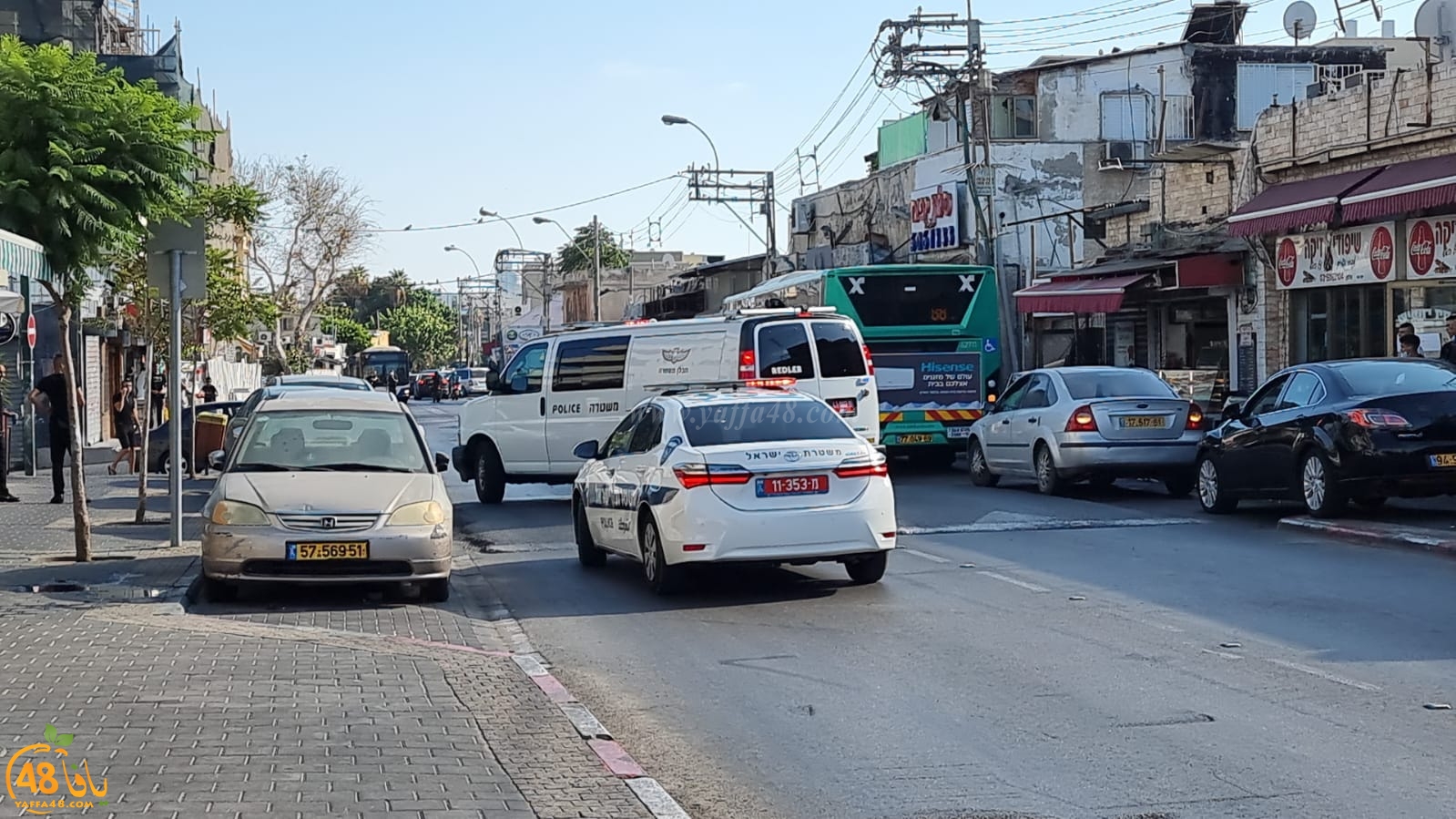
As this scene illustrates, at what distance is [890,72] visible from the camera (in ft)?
122

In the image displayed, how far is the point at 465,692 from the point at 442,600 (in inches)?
164

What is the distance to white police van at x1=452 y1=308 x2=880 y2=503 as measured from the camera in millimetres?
20344

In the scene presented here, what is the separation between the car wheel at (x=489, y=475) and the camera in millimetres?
21781

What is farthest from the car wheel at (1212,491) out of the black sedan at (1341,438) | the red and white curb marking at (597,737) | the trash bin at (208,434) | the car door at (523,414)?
the trash bin at (208,434)

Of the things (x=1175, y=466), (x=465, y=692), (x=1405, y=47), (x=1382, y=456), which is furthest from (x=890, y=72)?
(x=465, y=692)

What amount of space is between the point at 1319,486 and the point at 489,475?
10949 mm

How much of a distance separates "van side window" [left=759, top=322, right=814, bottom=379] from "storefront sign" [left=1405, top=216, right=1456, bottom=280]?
30.0 feet

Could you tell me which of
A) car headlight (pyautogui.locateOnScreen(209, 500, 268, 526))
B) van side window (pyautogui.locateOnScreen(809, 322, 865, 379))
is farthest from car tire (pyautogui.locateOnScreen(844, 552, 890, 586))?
van side window (pyautogui.locateOnScreen(809, 322, 865, 379))

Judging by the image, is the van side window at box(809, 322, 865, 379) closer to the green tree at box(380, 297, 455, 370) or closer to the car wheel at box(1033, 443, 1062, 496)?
the car wheel at box(1033, 443, 1062, 496)

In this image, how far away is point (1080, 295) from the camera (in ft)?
96.2

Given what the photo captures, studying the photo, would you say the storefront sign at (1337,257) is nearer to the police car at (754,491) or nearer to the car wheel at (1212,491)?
the car wheel at (1212,491)

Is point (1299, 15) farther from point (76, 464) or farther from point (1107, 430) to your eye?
point (76, 464)

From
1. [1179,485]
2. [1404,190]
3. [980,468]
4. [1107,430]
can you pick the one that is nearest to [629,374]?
[980,468]

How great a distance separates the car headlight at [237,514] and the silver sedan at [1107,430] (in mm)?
10621
